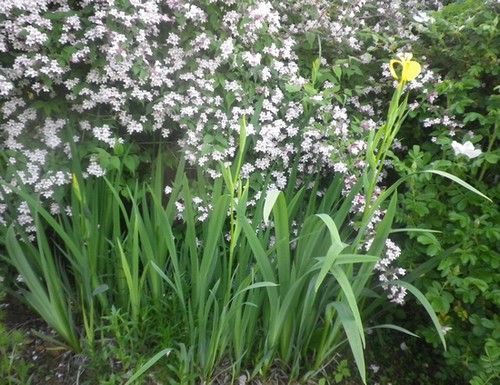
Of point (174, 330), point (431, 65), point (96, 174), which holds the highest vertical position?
point (431, 65)

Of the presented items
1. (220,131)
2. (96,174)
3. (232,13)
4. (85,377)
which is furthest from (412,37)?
(85,377)

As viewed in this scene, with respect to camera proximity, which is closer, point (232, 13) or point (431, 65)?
point (232, 13)

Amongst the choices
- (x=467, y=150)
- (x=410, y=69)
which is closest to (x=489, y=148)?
(x=467, y=150)

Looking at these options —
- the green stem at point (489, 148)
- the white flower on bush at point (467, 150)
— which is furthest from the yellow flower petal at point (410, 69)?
the green stem at point (489, 148)

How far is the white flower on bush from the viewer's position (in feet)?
5.87

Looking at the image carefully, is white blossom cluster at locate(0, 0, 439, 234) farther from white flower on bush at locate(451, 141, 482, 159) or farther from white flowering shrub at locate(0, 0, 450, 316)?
white flower on bush at locate(451, 141, 482, 159)

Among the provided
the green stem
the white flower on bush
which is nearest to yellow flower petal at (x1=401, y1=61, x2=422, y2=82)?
the white flower on bush

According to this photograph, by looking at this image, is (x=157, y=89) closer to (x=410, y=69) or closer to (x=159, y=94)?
(x=159, y=94)

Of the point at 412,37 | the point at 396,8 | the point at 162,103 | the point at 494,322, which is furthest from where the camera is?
the point at 396,8

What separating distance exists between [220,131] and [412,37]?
1170mm

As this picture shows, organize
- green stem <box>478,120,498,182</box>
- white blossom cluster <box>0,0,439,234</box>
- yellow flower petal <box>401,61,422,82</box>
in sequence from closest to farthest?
yellow flower petal <box>401,61,422,82</box>
white blossom cluster <box>0,0,439,234</box>
green stem <box>478,120,498,182</box>

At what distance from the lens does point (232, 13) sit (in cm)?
197

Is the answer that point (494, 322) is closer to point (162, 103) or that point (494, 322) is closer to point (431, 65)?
point (431, 65)

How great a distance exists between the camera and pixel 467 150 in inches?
71.0
